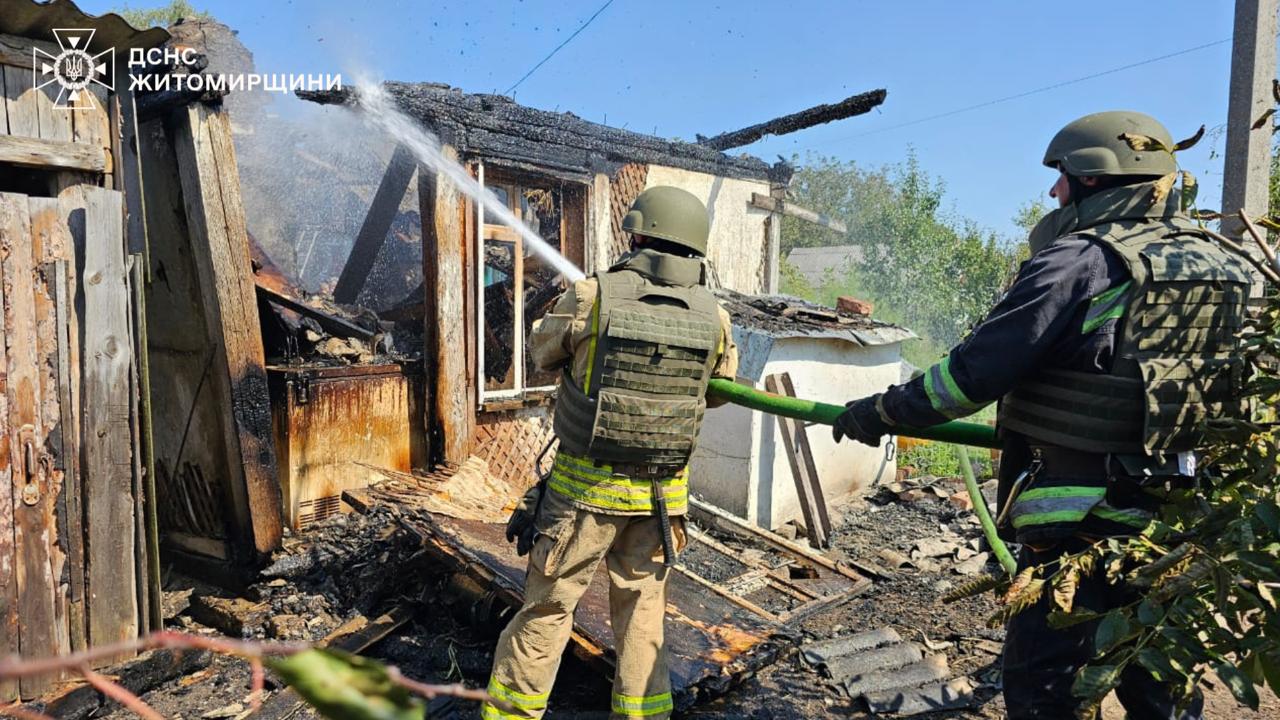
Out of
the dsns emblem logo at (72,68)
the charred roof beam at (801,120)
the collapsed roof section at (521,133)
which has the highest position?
the charred roof beam at (801,120)

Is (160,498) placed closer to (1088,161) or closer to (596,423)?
(596,423)

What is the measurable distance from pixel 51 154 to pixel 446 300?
2.81 metres

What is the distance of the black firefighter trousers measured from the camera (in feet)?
8.19

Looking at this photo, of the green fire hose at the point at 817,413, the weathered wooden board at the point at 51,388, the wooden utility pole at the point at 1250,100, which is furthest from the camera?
the wooden utility pole at the point at 1250,100

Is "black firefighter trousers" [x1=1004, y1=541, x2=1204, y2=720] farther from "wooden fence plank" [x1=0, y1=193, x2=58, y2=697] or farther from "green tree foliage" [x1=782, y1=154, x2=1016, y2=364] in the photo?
"green tree foliage" [x1=782, y1=154, x2=1016, y2=364]

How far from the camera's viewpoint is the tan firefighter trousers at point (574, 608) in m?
3.26

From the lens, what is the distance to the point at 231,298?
5035mm

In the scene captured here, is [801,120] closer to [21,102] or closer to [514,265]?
[514,265]

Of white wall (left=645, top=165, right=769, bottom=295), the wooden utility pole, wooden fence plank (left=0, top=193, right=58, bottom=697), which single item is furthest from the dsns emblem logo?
white wall (left=645, top=165, right=769, bottom=295)

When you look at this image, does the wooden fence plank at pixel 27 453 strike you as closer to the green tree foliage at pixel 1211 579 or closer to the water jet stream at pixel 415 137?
the water jet stream at pixel 415 137

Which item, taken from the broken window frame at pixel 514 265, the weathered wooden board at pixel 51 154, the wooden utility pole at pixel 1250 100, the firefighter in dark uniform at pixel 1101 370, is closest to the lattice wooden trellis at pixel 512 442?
the broken window frame at pixel 514 265

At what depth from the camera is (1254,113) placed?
4.54 metres

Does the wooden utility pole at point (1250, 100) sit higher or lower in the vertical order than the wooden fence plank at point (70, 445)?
higher

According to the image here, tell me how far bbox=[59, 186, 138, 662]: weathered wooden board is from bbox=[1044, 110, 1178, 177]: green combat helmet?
4299mm
